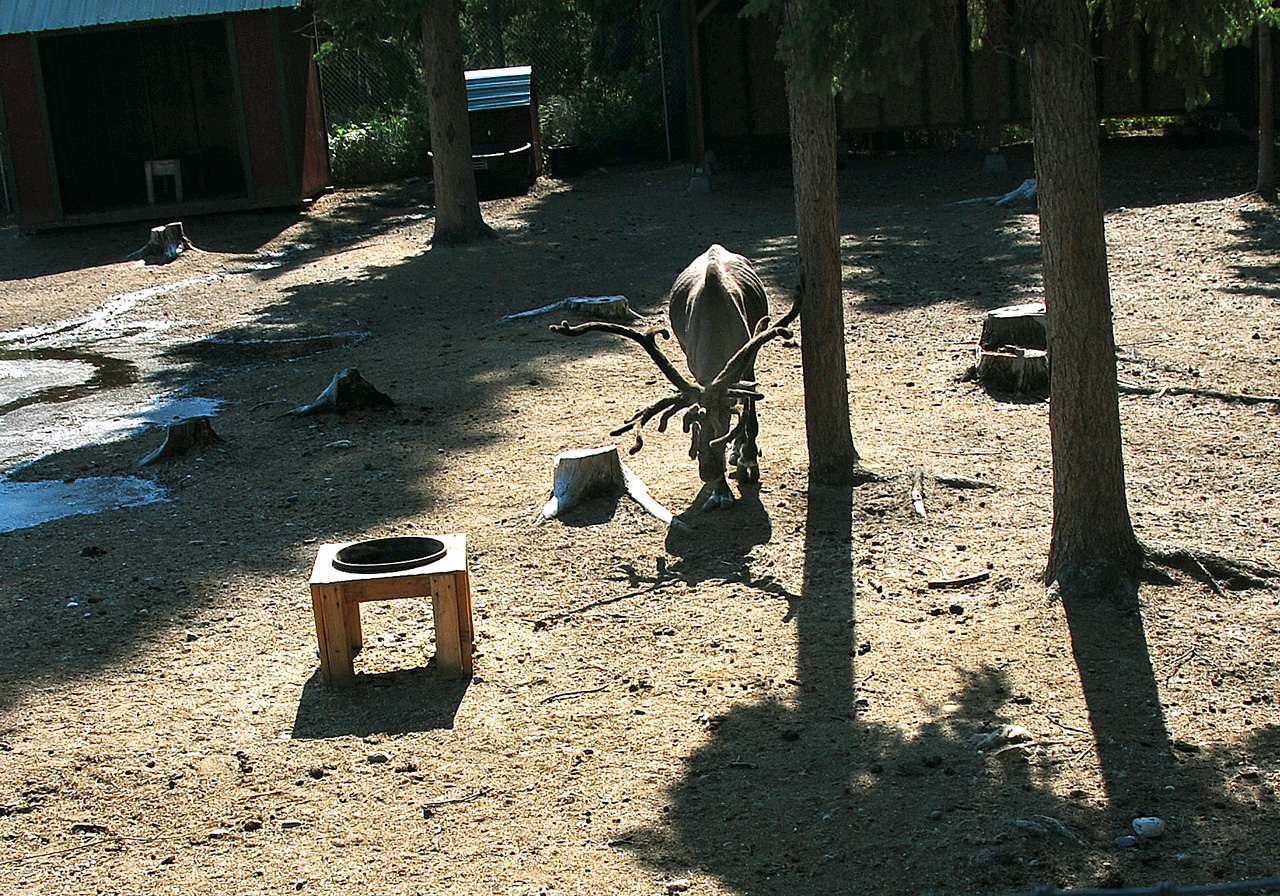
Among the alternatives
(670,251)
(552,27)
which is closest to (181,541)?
(670,251)

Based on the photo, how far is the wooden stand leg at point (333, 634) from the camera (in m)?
5.89

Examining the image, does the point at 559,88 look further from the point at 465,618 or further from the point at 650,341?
the point at 465,618

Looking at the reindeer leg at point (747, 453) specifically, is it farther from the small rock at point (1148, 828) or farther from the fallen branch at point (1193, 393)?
the small rock at point (1148, 828)

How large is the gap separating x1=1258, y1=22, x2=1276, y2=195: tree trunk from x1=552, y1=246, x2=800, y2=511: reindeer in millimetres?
9511

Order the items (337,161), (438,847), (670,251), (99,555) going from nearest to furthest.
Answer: (438,847)
(99,555)
(670,251)
(337,161)

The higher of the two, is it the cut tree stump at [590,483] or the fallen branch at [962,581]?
the cut tree stump at [590,483]

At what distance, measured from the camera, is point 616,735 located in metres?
5.40

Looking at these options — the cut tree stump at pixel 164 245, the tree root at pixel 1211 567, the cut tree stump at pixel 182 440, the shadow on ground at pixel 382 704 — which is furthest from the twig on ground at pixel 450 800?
the cut tree stump at pixel 164 245

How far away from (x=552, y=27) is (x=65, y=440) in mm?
23879

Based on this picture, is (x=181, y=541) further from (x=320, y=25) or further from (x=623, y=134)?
(x=623, y=134)

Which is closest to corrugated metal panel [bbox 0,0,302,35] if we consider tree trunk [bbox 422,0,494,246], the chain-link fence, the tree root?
the chain-link fence

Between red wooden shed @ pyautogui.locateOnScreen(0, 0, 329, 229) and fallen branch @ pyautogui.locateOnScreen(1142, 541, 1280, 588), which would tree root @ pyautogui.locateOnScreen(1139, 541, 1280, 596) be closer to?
fallen branch @ pyautogui.locateOnScreen(1142, 541, 1280, 588)

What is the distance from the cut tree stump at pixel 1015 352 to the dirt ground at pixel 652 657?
25 centimetres

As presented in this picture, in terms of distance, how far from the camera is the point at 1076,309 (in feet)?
19.1
